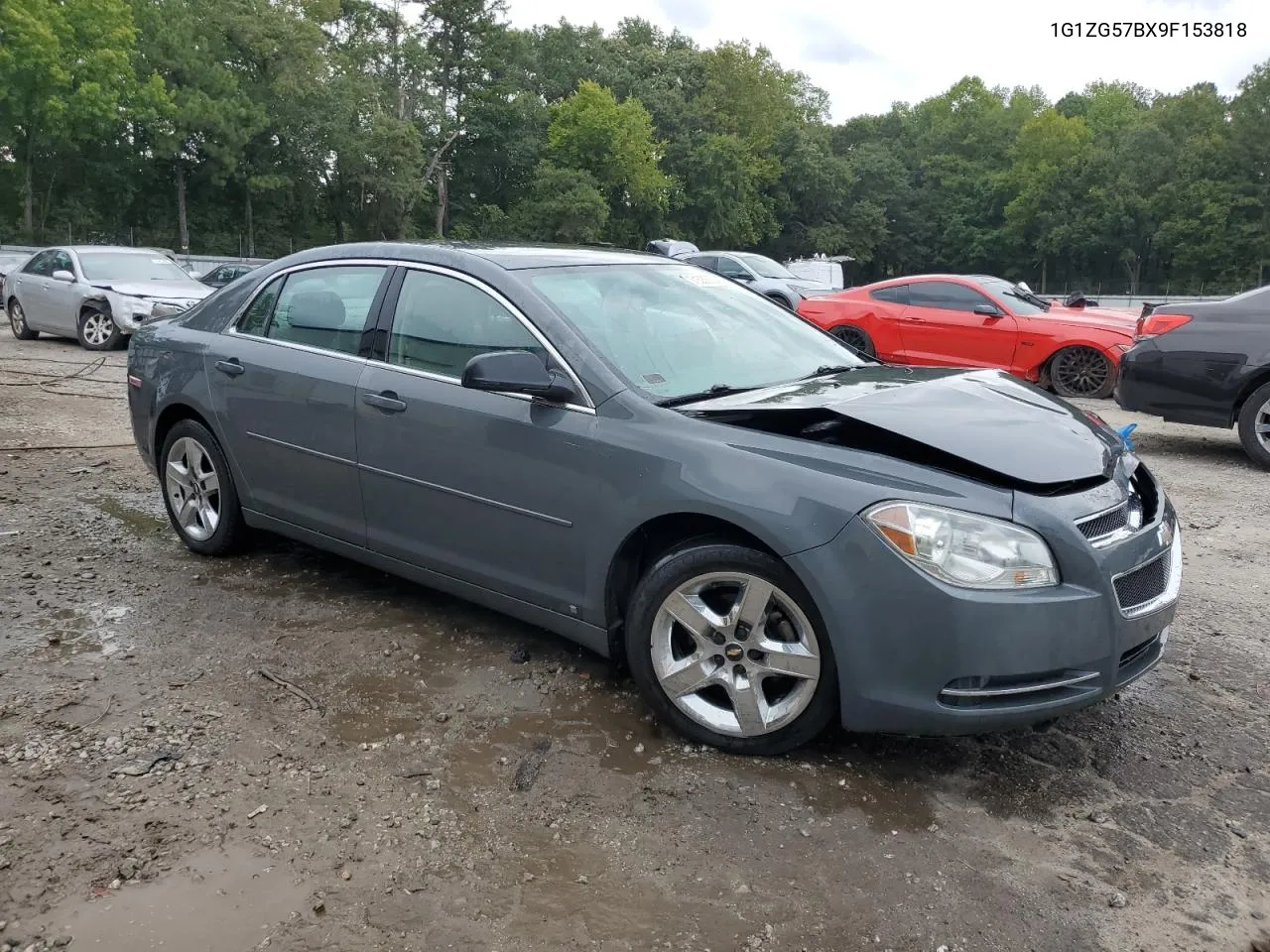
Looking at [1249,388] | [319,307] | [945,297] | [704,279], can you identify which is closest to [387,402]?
[319,307]

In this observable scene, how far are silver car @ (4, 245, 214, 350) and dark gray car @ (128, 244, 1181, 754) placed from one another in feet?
34.5

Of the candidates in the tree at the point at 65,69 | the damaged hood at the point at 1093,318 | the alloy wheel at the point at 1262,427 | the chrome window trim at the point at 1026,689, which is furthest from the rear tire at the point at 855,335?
the tree at the point at 65,69

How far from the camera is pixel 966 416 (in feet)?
10.7

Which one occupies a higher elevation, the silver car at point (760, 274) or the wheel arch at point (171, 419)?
the silver car at point (760, 274)

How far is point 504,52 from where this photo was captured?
6369 centimetres

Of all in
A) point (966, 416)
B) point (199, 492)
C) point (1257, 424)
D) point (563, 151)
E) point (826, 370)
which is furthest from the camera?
point (563, 151)

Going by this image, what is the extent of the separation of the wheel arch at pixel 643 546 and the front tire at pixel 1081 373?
895 centimetres

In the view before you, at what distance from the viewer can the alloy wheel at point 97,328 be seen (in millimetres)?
14045

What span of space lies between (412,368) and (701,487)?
1.45 metres

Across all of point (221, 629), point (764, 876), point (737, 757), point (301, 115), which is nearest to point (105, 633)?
point (221, 629)

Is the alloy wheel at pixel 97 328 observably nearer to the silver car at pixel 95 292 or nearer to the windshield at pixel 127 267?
the silver car at pixel 95 292

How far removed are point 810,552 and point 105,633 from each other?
9.59 feet

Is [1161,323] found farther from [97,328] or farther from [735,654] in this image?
[97,328]

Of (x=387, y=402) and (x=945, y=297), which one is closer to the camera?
(x=387, y=402)
